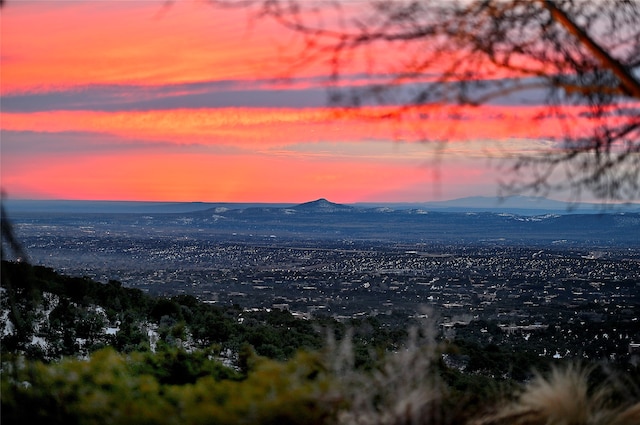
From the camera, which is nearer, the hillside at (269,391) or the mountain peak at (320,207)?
the hillside at (269,391)

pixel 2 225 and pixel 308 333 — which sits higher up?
pixel 2 225

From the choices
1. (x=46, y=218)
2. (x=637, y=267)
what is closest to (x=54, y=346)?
(x=637, y=267)

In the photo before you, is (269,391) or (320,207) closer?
(269,391)

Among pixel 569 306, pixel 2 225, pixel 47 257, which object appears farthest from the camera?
pixel 47 257

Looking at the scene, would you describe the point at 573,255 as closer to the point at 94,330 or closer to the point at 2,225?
the point at 94,330

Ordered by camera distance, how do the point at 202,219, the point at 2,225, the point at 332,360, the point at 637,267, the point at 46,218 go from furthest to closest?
the point at 202,219
the point at 46,218
the point at 637,267
the point at 332,360
the point at 2,225

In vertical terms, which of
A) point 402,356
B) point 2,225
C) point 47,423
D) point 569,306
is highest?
point 2,225

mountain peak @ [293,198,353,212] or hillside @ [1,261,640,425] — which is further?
mountain peak @ [293,198,353,212]

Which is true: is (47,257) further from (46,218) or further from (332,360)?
→ (332,360)

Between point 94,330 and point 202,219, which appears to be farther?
point 202,219
